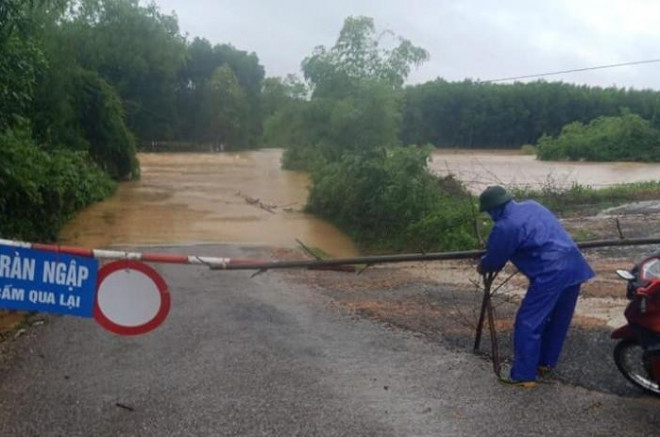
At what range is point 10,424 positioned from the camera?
5.11 metres

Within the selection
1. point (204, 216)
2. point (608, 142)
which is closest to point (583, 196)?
point (204, 216)

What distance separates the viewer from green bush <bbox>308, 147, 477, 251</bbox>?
17.6 meters

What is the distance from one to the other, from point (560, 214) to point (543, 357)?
58.4ft

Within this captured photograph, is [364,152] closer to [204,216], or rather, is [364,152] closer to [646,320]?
[204,216]

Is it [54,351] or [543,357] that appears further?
[54,351]

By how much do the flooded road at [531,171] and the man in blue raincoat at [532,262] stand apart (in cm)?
2398

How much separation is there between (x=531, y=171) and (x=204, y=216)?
2195 cm

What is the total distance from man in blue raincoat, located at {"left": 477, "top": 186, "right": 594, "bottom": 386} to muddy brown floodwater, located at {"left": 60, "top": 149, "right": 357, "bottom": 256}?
A: 13.9 metres

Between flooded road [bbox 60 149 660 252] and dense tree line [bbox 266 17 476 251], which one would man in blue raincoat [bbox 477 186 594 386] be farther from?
flooded road [bbox 60 149 660 252]

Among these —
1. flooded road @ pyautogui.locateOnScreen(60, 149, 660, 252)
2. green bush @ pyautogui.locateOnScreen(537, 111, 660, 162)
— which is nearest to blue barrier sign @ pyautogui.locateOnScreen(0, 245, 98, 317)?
flooded road @ pyautogui.locateOnScreen(60, 149, 660, 252)

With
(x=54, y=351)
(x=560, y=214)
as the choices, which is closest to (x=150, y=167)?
(x=560, y=214)

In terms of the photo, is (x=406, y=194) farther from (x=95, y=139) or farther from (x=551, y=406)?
(x=95, y=139)

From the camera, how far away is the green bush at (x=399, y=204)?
57.7 feet

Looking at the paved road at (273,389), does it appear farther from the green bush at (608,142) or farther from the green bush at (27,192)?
the green bush at (608,142)
